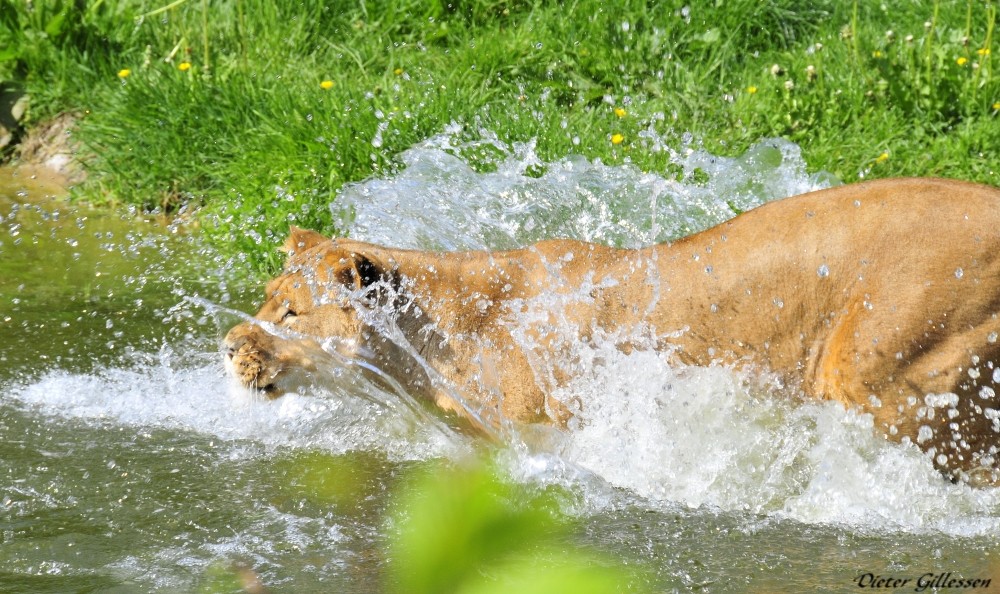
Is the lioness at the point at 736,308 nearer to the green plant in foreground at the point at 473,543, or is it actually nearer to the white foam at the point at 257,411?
the white foam at the point at 257,411

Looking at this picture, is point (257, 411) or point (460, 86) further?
point (460, 86)

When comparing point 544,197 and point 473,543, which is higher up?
point 473,543

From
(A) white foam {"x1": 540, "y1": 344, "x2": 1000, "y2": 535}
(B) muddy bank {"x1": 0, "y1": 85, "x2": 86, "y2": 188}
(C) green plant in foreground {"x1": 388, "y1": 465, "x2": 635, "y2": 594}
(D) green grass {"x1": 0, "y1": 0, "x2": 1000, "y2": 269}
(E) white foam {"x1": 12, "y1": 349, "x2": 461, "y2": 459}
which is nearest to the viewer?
(C) green plant in foreground {"x1": 388, "y1": 465, "x2": 635, "y2": 594}

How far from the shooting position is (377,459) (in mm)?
5168

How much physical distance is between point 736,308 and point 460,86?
396 cm

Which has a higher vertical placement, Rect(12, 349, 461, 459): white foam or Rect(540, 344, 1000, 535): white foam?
Rect(540, 344, 1000, 535): white foam

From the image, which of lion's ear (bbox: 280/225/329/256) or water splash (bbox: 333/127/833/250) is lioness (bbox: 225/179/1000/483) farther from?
water splash (bbox: 333/127/833/250)

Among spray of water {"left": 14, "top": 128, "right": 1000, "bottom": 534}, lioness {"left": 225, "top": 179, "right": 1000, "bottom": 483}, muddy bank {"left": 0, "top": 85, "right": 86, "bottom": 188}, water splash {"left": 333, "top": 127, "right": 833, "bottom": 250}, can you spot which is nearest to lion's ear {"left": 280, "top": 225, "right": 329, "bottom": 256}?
lioness {"left": 225, "top": 179, "right": 1000, "bottom": 483}

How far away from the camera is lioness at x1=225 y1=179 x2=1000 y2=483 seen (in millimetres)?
4285

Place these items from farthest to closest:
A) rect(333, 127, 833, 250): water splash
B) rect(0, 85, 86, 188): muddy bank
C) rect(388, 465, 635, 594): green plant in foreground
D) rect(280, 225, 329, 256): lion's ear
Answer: rect(0, 85, 86, 188): muddy bank, rect(333, 127, 833, 250): water splash, rect(280, 225, 329, 256): lion's ear, rect(388, 465, 635, 594): green plant in foreground

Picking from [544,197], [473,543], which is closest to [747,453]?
[544,197]

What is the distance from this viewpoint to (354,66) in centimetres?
865

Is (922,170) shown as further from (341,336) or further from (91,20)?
(91,20)

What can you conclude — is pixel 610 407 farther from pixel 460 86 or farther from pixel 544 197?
pixel 460 86
